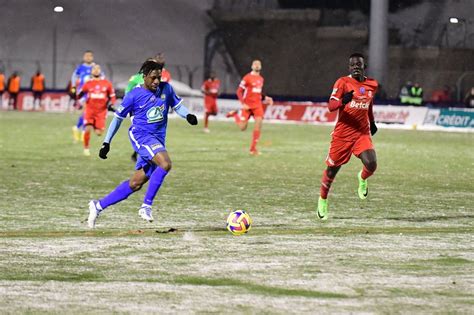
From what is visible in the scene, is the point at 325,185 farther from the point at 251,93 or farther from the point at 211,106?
the point at 211,106

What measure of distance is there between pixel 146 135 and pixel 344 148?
8.30 ft

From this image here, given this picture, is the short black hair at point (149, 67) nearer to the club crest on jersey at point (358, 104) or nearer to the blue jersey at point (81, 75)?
the club crest on jersey at point (358, 104)

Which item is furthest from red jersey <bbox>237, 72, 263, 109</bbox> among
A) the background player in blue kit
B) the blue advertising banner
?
the blue advertising banner

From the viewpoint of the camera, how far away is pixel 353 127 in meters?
13.5

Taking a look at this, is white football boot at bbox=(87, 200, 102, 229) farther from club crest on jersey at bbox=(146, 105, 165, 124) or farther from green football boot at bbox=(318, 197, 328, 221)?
green football boot at bbox=(318, 197, 328, 221)

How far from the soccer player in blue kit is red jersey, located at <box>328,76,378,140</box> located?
5.90ft

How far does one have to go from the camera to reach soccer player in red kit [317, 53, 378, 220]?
1316 centimetres

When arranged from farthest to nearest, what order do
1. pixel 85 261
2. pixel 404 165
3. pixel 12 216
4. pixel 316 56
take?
pixel 316 56 → pixel 404 165 → pixel 12 216 → pixel 85 261

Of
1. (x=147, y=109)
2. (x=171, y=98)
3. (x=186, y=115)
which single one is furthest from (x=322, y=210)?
(x=147, y=109)

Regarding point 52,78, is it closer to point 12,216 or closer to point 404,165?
point 404,165

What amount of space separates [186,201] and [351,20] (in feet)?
139

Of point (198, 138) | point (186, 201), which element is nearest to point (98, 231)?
point (186, 201)

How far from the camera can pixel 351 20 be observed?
5634 centimetres

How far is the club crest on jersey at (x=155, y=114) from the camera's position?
12508 millimetres
